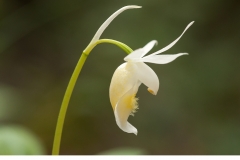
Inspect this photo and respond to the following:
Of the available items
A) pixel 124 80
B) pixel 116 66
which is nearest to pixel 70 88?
pixel 124 80

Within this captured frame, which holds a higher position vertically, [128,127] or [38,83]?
[38,83]

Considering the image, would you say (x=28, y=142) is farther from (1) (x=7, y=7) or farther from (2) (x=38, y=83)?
(1) (x=7, y=7)

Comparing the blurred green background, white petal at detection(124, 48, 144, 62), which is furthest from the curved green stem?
the blurred green background

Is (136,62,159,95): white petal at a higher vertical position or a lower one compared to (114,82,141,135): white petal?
higher

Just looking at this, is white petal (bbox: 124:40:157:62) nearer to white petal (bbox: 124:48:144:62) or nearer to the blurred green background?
white petal (bbox: 124:48:144:62)

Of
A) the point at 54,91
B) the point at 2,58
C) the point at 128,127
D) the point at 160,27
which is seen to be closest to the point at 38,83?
the point at 54,91

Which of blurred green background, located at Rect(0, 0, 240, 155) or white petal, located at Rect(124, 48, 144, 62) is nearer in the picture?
white petal, located at Rect(124, 48, 144, 62)

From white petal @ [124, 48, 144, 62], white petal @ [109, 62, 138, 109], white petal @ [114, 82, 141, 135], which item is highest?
white petal @ [124, 48, 144, 62]

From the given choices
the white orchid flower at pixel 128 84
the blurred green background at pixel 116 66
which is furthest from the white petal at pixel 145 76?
the blurred green background at pixel 116 66
